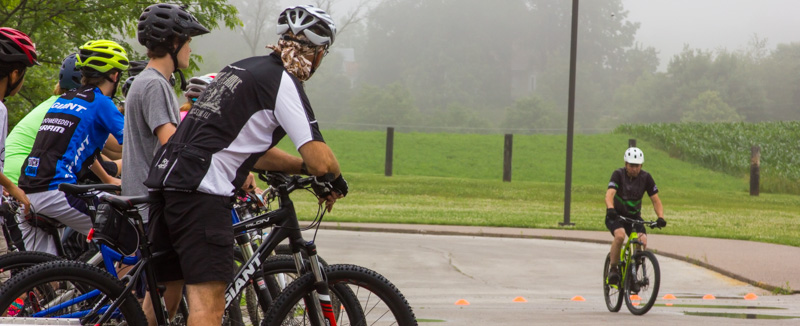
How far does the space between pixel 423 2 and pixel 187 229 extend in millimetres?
97868

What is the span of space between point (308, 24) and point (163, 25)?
38.1 inches

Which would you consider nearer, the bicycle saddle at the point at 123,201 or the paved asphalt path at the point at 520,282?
the bicycle saddle at the point at 123,201

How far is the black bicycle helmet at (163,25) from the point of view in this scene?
15.5 ft

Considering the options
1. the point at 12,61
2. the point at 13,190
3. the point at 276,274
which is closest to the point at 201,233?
the point at 276,274

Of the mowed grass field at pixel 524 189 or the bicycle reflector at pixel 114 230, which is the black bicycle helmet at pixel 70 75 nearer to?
the bicycle reflector at pixel 114 230

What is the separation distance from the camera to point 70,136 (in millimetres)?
5426

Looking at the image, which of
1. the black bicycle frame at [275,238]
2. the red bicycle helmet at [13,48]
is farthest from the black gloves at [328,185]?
the red bicycle helmet at [13,48]

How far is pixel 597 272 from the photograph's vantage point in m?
13.8

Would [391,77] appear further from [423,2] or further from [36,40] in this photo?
[36,40]

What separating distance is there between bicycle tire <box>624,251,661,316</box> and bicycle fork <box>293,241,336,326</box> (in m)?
6.39

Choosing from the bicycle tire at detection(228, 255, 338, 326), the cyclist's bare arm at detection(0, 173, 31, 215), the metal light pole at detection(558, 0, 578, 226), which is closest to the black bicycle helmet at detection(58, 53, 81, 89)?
the cyclist's bare arm at detection(0, 173, 31, 215)

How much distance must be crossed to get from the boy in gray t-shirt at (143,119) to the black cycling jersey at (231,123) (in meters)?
0.66

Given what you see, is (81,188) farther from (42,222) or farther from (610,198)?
(610,198)

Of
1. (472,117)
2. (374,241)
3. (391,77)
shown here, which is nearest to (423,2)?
(391,77)
